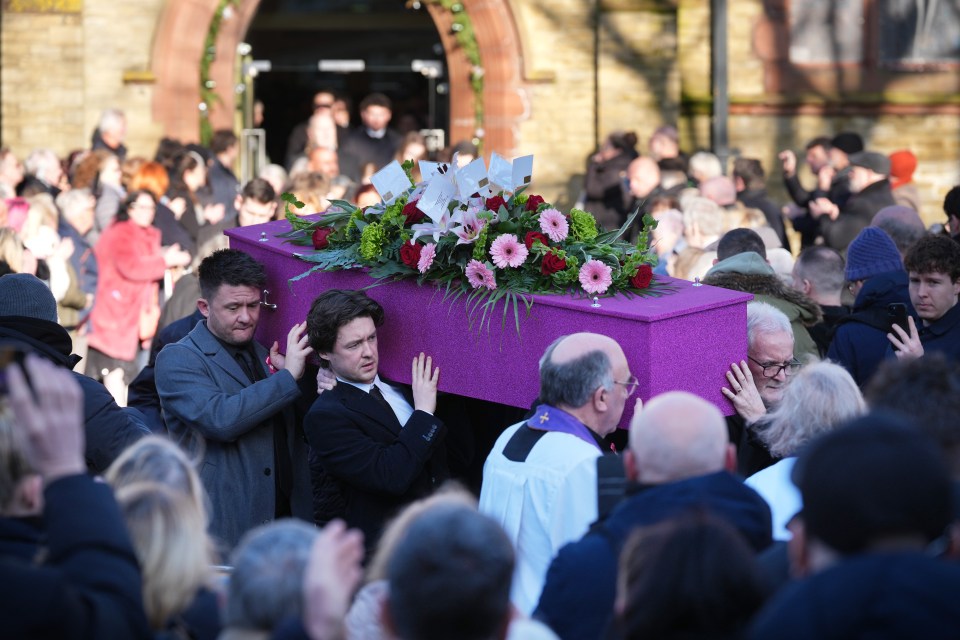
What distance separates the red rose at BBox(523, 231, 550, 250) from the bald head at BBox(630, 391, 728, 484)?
6.19 ft

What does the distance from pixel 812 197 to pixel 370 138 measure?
439 centimetres

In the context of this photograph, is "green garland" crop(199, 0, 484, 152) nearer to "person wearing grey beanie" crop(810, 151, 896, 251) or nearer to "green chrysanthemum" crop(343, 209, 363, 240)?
"person wearing grey beanie" crop(810, 151, 896, 251)

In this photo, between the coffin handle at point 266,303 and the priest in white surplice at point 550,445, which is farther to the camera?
the coffin handle at point 266,303

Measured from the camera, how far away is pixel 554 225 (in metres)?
5.43

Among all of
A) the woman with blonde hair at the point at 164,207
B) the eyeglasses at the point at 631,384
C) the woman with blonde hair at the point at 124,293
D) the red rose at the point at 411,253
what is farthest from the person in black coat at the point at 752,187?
the eyeglasses at the point at 631,384

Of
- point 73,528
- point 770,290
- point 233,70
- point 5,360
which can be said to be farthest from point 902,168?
point 73,528

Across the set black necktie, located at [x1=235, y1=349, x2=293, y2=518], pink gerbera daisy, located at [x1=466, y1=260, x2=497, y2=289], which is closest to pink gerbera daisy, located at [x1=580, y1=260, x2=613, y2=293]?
pink gerbera daisy, located at [x1=466, y1=260, x2=497, y2=289]

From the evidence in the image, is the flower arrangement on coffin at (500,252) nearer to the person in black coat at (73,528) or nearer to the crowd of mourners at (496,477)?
the crowd of mourners at (496,477)

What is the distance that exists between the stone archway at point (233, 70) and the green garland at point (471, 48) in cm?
6

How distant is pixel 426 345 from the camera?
557 cm

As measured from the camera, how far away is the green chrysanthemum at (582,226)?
5492 millimetres

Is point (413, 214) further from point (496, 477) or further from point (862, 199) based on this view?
point (862, 199)

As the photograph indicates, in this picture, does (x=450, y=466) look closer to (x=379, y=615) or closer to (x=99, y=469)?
(x=99, y=469)

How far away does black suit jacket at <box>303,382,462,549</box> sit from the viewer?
507 cm
